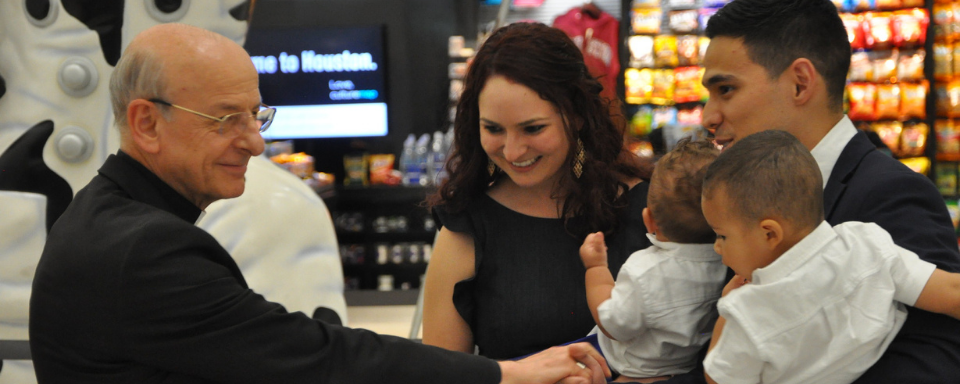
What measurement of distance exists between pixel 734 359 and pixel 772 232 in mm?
216

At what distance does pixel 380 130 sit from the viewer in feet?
23.2

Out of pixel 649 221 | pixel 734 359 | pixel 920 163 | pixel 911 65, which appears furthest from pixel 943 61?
pixel 734 359

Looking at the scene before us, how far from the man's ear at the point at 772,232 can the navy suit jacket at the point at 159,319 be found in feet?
2.01

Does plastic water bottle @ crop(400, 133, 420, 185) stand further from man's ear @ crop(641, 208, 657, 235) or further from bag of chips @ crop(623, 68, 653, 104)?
man's ear @ crop(641, 208, 657, 235)

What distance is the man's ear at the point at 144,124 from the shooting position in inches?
55.4

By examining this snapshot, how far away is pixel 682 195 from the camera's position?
1.51 m

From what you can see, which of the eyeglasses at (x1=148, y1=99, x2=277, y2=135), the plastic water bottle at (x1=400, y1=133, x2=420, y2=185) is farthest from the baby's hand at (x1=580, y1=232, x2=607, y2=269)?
the plastic water bottle at (x1=400, y1=133, x2=420, y2=185)

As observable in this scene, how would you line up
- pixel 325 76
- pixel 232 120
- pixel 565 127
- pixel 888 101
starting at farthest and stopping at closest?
pixel 325 76, pixel 888 101, pixel 565 127, pixel 232 120

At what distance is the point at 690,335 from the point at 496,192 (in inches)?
27.0

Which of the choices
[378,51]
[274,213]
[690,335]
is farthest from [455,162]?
[378,51]

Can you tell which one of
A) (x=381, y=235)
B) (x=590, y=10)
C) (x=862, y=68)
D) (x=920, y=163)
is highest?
(x=590, y=10)

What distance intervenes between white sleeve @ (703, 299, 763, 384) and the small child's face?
0.09 metres

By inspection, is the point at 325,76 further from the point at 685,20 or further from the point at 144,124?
the point at 144,124

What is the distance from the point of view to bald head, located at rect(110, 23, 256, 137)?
141 cm
